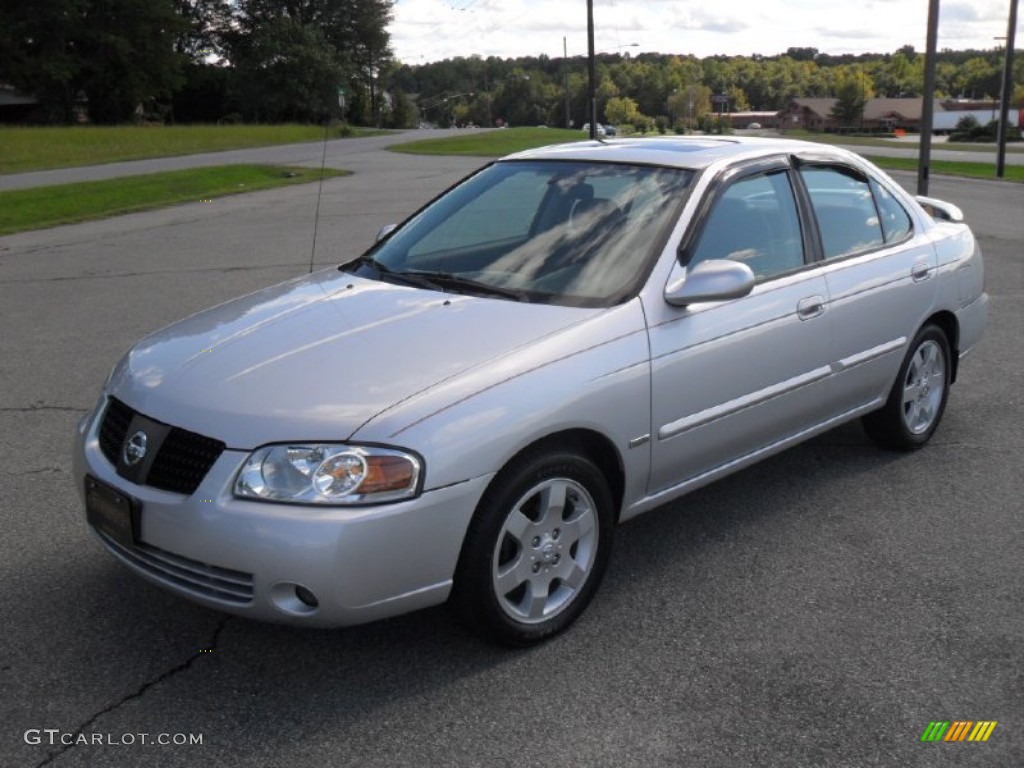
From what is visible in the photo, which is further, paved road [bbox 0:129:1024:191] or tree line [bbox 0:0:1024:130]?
tree line [bbox 0:0:1024:130]

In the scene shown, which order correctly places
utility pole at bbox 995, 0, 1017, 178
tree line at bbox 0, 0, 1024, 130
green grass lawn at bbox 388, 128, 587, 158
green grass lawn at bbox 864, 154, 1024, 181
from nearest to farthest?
utility pole at bbox 995, 0, 1017, 178, green grass lawn at bbox 864, 154, 1024, 181, green grass lawn at bbox 388, 128, 587, 158, tree line at bbox 0, 0, 1024, 130

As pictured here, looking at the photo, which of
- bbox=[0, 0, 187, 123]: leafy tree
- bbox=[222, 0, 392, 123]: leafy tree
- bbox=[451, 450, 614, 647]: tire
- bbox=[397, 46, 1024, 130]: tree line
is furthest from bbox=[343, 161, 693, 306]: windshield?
bbox=[397, 46, 1024, 130]: tree line

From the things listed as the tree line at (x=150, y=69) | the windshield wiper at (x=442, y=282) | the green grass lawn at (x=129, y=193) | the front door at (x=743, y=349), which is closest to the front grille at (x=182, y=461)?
the windshield wiper at (x=442, y=282)

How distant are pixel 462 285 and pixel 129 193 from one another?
19.7 metres

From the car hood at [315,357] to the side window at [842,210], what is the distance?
5.29 feet

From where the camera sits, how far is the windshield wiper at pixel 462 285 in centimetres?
389

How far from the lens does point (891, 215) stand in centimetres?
521

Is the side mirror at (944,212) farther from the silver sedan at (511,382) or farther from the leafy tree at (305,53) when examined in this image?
the leafy tree at (305,53)

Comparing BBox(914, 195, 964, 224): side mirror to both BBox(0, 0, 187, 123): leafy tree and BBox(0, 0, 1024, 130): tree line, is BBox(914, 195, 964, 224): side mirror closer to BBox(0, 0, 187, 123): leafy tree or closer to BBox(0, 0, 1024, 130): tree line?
BBox(0, 0, 1024, 130): tree line

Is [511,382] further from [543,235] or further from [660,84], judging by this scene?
[660,84]

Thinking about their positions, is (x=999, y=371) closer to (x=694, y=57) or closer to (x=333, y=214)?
(x=333, y=214)

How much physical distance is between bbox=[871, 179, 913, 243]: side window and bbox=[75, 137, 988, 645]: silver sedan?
0.07 ft

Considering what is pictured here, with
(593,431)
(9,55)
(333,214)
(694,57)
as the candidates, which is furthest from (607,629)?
(694,57)

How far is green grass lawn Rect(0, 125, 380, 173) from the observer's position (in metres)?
32.8
